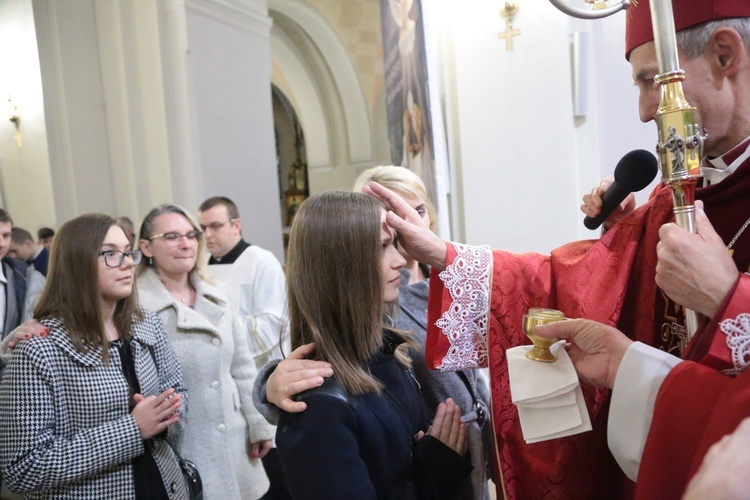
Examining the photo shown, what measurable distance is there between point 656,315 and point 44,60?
6.22 meters

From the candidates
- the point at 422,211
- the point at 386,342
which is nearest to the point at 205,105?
the point at 422,211

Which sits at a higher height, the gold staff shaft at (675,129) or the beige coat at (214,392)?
the gold staff shaft at (675,129)

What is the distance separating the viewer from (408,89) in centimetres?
444

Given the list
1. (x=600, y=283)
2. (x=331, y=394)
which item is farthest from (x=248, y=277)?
(x=600, y=283)

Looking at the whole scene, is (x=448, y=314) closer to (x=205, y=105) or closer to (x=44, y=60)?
(x=205, y=105)

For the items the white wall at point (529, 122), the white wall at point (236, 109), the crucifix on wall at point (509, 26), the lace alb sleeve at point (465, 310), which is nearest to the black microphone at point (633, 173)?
the lace alb sleeve at point (465, 310)

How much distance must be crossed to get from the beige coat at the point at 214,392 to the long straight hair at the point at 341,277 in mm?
1409

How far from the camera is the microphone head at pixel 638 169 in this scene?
1517 mm

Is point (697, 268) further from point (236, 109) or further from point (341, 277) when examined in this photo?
point (236, 109)

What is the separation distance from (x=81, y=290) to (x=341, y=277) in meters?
1.27

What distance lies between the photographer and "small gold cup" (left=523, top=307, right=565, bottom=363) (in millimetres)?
1314

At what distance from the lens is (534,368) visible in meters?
1.40

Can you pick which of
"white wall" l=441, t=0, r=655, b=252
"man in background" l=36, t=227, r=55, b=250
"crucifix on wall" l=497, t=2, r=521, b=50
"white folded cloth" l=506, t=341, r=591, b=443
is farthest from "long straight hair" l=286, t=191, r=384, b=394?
"man in background" l=36, t=227, r=55, b=250

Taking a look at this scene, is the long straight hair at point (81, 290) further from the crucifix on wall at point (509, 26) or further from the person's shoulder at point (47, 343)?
the crucifix on wall at point (509, 26)
